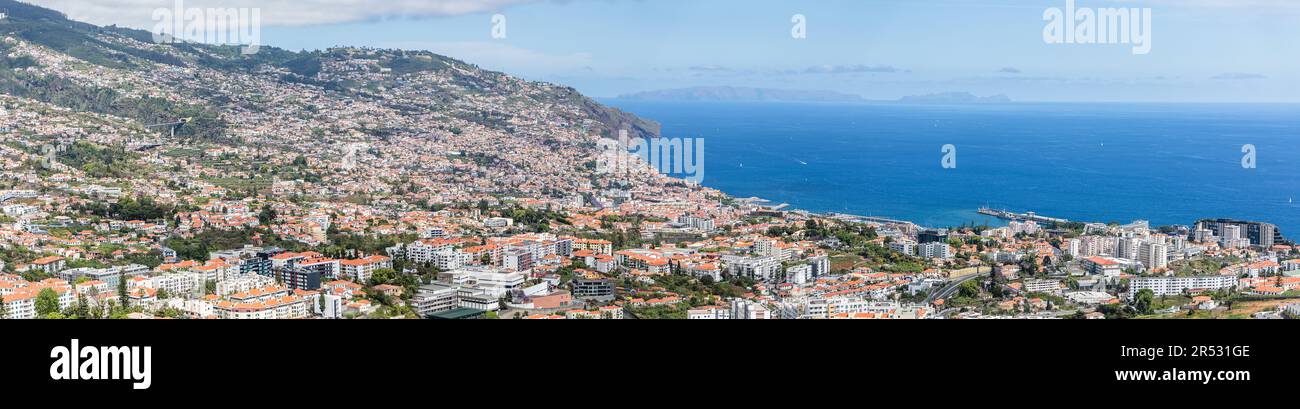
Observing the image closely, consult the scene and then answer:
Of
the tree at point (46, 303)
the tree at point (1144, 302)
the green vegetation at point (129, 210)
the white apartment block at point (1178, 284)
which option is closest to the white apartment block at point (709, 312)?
the tree at point (1144, 302)

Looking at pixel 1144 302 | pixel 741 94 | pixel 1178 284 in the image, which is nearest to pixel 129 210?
pixel 1144 302

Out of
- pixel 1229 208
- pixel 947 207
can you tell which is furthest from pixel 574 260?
pixel 1229 208

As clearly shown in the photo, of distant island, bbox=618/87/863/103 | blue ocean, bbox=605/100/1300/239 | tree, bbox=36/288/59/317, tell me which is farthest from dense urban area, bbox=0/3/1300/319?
distant island, bbox=618/87/863/103

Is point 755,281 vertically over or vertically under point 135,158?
under

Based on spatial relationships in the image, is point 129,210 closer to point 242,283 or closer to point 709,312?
point 242,283

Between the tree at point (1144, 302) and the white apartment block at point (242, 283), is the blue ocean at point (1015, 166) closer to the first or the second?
the tree at point (1144, 302)
